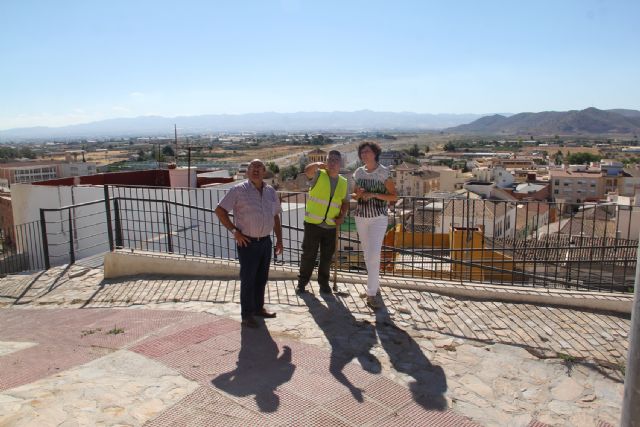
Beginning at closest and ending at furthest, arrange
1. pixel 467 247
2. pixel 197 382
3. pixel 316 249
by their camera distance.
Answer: pixel 197 382 < pixel 316 249 < pixel 467 247

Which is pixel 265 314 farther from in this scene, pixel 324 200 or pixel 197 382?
pixel 197 382

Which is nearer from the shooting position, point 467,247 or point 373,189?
point 373,189

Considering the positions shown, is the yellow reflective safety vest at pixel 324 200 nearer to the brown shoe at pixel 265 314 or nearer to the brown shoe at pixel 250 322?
the brown shoe at pixel 265 314

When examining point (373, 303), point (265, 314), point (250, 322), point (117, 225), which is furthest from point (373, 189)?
point (117, 225)

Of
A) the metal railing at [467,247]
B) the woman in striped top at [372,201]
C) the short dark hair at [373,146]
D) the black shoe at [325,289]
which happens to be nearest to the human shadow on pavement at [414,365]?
the woman in striped top at [372,201]

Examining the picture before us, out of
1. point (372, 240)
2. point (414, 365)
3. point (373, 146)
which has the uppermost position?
point (373, 146)

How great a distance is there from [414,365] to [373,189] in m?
1.82

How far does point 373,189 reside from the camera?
5176 millimetres

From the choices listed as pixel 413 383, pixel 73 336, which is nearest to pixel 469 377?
pixel 413 383

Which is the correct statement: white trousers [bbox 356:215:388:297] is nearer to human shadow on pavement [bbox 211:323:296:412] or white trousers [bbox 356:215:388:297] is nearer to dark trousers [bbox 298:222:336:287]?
dark trousers [bbox 298:222:336:287]

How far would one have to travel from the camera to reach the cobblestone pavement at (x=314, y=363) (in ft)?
10.8

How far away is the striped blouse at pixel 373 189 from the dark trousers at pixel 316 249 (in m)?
0.45

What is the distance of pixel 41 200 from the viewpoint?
1599cm

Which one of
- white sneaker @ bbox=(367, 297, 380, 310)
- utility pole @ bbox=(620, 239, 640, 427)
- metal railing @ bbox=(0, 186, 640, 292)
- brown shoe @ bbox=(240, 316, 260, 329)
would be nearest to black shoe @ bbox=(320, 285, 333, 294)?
white sneaker @ bbox=(367, 297, 380, 310)
